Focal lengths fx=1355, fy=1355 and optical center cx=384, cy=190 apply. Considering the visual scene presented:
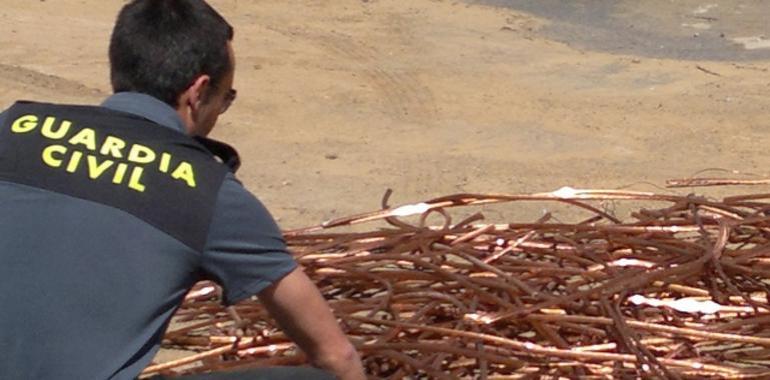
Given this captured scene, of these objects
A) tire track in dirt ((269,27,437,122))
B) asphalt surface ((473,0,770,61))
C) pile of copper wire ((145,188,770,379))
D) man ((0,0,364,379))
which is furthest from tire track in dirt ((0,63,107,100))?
man ((0,0,364,379))

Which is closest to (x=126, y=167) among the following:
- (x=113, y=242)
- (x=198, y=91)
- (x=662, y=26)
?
(x=113, y=242)

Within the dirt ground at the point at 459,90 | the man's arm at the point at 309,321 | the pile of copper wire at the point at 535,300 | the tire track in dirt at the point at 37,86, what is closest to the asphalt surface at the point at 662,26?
the dirt ground at the point at 459,90

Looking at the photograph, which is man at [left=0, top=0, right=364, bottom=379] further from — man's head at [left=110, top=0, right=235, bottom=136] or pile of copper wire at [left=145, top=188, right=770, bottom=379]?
pile of copper wire at [left=145, top=188, right=770, bottom=379]

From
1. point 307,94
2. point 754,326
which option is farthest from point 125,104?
point 307,94

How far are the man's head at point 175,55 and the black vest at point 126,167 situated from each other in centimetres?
10

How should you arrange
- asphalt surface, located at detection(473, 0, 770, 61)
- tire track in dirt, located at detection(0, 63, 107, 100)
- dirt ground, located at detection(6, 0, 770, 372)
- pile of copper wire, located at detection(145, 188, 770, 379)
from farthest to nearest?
asphalt surface, located at detection(473, 0, 770, 61) → tire track in dirt, located at detection(0, 63, 107, 100) → dirt ground, located at detection(6, 0, 770, 372) → pile of copper wire, located at detection(145, 188, 770, 379)

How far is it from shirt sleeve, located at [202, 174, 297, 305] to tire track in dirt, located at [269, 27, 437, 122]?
4.87 m

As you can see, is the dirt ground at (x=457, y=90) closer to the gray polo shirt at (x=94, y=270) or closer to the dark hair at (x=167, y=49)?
the dark hair at (x=167, y=49)

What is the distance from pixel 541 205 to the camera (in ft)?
18.5

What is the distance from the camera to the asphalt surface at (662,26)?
8602mm

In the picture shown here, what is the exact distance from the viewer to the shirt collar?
221 centimetres

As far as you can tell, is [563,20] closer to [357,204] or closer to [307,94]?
[307,94]

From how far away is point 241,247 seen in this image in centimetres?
213

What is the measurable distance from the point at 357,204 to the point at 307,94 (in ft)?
5.79
